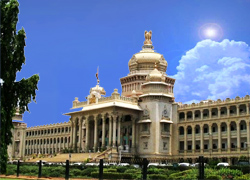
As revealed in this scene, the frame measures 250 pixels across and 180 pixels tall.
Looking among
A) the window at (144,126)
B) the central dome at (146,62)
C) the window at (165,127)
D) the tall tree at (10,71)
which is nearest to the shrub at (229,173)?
the tall tree at (10,71)

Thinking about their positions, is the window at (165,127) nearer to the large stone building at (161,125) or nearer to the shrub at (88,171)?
→ the large stone building at (161,125)

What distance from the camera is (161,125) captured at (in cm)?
7531

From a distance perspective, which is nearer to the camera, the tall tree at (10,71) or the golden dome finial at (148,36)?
the tall tree at (10,71)

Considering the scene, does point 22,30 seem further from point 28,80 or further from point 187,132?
point 187,132

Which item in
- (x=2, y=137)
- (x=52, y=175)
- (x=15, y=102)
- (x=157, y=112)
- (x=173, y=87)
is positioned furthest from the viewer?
(x=173, y=87)

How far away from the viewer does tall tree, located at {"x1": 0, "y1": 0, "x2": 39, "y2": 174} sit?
25781 millimetres

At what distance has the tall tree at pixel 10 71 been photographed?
25781mm

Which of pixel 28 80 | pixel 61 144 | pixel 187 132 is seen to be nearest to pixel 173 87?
pixel 187 132

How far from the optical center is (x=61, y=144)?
10944 centimetres

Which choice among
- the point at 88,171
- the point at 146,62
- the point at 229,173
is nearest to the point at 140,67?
the point at 146,62

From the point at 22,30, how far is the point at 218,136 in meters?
53.1

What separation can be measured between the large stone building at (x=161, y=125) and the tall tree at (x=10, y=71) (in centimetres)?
4608

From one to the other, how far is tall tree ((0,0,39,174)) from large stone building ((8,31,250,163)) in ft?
151

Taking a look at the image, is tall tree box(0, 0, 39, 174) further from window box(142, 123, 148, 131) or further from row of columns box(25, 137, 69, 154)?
row of columns box(25, 137, 69, 154)
